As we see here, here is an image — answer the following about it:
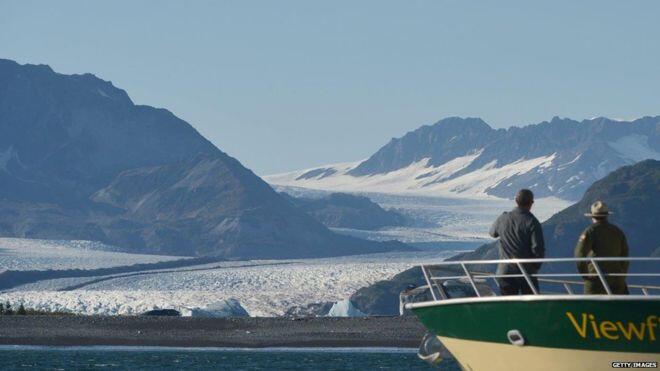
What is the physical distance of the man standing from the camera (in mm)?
21672

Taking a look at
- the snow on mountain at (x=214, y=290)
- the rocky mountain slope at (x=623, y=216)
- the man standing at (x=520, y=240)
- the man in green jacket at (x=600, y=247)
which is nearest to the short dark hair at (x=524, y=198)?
the man standing at (x=520, y=240)

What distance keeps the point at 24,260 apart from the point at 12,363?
3448 inches

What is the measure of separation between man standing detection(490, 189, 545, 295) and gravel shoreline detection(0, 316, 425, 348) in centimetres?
4038

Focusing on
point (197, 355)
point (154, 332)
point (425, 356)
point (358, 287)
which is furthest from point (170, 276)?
point (425, 356)

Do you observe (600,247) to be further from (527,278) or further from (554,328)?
(554,328)

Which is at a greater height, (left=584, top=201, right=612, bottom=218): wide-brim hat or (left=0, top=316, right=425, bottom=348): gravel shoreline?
(left=584, top=201, right=612, bottom=218): wide-brim hat

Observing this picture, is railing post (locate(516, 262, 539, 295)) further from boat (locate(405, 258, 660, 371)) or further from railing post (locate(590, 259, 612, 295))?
railing post (locate(590, 259, 612, 295))

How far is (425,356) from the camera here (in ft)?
79.6

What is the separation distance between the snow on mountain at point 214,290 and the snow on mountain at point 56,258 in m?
9.30

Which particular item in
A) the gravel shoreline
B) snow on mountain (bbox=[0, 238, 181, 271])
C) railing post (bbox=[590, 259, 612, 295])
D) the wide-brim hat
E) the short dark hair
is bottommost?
the gravel shoreline

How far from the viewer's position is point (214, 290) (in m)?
106

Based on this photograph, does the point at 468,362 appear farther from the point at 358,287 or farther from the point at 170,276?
the point at 170,276

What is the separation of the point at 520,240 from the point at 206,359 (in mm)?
30319

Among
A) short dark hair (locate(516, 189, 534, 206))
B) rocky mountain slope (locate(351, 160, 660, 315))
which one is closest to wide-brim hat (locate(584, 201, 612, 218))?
short dark hair (locate(516, 189, 534, 206))
